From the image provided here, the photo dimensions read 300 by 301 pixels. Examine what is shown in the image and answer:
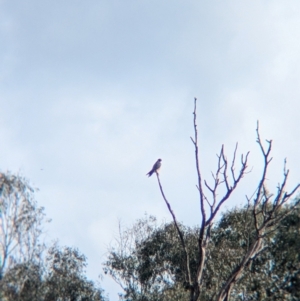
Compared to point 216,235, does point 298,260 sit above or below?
below

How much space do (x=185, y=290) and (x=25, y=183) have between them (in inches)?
358

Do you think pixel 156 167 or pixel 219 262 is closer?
pixel 156 167

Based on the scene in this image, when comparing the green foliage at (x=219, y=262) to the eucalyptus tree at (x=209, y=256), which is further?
the green foliage at (x=219, y=262)

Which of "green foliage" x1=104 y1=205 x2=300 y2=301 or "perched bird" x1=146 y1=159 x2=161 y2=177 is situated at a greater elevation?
"green foliage" x1=104 y1=205 x2=300 y2=301

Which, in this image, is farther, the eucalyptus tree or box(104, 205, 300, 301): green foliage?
box(104, 205, 300, 301): green foliage

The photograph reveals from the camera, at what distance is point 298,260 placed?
103 feet

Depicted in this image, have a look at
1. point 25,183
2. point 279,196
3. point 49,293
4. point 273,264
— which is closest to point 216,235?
point 273,264

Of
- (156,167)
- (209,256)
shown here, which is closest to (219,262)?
(209,256)

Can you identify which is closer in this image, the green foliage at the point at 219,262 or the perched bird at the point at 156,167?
the perched bird at the point at 156,167

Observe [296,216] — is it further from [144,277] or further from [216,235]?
[144,277]

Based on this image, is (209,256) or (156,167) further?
(209,256)

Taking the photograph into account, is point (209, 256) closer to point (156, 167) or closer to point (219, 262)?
point (219, 262)

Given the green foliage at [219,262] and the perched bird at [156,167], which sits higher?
the green foliage at [219,262]

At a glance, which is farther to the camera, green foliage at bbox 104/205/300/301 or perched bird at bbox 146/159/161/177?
green foliage at bbox 104/205/300/301
